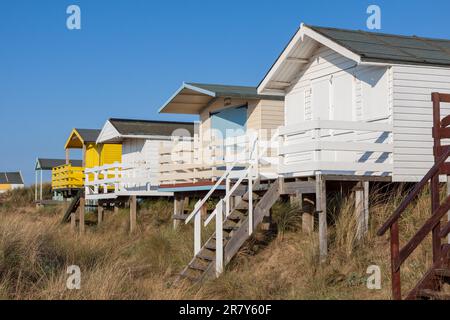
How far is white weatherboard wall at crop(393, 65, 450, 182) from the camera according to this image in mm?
14023

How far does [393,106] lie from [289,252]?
3.81 meters

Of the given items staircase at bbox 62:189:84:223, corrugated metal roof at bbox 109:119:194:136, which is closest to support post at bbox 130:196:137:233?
staircase at bbox 62:189:84:223

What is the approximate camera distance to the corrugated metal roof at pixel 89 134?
34.9 m

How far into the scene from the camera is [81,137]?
115 ft

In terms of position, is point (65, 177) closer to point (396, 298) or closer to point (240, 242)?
point (240, 242)

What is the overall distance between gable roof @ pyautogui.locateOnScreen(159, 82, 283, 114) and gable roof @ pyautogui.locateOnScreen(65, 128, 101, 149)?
10.6 metres

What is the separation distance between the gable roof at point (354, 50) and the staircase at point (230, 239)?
3498 millimetres

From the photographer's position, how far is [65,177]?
33.7m

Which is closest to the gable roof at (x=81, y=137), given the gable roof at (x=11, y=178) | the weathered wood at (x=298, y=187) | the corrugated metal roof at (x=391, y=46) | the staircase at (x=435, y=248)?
the corrugated metal roof at (x=391, y=46)

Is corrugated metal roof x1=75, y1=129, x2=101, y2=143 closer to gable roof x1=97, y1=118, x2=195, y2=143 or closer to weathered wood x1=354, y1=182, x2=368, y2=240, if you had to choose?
gable roof x1=97, y1=118, x2=195, y2=143

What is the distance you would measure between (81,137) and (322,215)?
2401 centimetres
